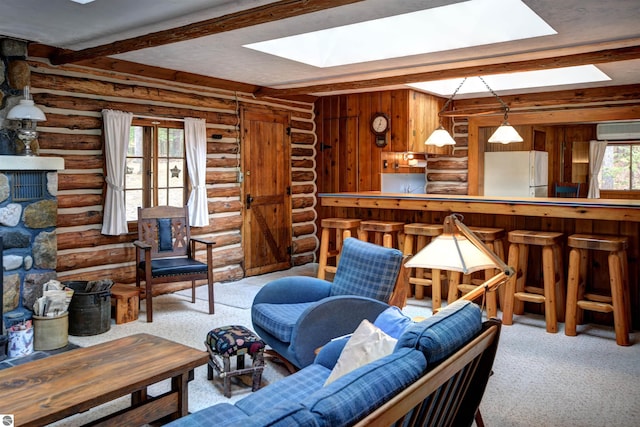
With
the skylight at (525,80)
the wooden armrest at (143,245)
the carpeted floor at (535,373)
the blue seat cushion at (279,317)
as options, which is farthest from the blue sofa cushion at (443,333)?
the skylight at (525,80)

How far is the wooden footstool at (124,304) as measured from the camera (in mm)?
4848

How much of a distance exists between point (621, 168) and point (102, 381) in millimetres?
10531

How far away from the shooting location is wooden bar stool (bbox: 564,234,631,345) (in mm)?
4262

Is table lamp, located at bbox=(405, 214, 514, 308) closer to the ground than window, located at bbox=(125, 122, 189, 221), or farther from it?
closer to the ground

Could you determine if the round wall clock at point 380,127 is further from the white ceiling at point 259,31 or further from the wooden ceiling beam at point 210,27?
the wooden ceiling beam at point 210,27

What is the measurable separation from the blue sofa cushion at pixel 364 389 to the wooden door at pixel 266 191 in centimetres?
542

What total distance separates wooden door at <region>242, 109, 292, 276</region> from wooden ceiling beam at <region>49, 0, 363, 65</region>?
A: 2.44 meters

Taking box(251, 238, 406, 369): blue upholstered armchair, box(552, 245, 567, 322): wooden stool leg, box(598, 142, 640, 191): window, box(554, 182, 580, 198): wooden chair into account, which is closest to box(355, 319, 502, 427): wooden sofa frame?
box(251, 238, 406, 369): blue upholstered armchair

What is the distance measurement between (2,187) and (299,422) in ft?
12.8

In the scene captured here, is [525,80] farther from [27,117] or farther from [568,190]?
[27,117]

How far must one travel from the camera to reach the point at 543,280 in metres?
4.95

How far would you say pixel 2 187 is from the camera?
4227mm

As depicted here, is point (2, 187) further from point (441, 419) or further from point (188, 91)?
point (441, 419)

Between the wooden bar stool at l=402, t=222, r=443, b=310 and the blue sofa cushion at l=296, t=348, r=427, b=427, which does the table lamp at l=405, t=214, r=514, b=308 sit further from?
the wooden bar stool at l=402, t=222, r=443, b=310
